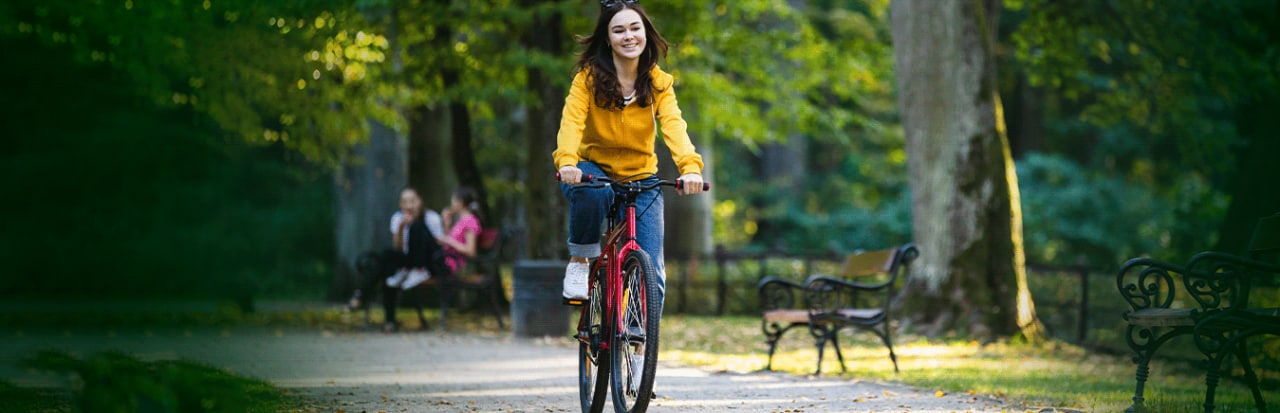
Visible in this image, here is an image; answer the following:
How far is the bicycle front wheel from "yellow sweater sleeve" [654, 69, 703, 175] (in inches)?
17.7

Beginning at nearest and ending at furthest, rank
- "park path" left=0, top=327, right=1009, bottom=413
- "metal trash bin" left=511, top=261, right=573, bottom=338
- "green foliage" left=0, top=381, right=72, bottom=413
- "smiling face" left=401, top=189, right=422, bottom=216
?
1. "green foliage" left=0, top=381, right=72, bottom=413
2. "park path" left=0, top=327, right=1009, bottom=413
3. "metal trash bin" left=511, top=261, right=573, bottom=338
4. "smiling face" left=401, top=189, right=422, bottom=216

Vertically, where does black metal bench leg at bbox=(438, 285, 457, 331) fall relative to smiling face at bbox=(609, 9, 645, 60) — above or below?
below

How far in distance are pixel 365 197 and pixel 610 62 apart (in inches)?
585

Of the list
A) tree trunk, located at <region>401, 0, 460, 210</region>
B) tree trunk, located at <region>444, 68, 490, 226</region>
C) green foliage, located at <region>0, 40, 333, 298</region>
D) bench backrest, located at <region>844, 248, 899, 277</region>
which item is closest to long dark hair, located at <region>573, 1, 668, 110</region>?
bench backrest, located at <region>844, 248, 899, 277</region>

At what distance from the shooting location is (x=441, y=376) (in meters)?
9.60

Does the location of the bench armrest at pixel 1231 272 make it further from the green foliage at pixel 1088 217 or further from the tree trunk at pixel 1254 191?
the green foliage at pixel 1088 217

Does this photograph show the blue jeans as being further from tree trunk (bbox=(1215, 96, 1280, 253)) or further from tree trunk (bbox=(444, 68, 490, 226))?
tree trunk (bbox=(444, 68, 490, 226))

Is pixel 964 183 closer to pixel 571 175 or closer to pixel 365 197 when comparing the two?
pixel 571 175

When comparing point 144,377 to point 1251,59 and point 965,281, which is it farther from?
point 1251,59

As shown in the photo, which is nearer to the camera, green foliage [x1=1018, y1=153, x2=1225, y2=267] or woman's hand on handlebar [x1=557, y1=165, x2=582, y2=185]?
woman's hand on handlebar [x1=557, y1=165, x2=582, y2=185]

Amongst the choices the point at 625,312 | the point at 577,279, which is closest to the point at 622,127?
the point at 577,279

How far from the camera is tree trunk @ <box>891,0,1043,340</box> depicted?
13688 mm

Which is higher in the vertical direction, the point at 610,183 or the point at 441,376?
the point at 610,183

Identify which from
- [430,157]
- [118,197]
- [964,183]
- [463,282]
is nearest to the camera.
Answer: [964,183]
